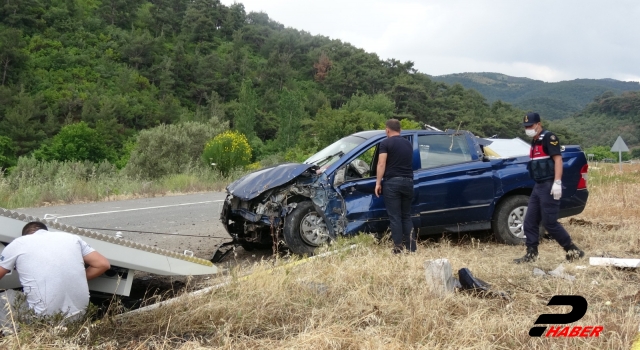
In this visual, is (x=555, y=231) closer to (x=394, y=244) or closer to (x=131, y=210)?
(x=394, y=244)

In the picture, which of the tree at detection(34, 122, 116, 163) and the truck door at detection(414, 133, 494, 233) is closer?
the truck door at detection(414, 133, 494, 233)

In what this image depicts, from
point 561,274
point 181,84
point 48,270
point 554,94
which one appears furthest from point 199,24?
point 554,94

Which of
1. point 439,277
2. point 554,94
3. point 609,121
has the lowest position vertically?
point 439,277

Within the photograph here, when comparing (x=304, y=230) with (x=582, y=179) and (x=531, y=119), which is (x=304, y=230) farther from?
(x=582, y=179)

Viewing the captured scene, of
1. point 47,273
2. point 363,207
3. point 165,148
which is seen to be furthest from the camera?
point 165,148

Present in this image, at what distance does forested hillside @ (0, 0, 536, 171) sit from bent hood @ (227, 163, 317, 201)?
41451 mm

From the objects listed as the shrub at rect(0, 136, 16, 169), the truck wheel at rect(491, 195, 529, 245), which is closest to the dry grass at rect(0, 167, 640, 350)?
the truck wheel at rect(491, 195, 529, 245)

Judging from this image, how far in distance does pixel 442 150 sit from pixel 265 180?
2.45 meters

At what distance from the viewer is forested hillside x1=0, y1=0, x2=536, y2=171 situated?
64.5 meters

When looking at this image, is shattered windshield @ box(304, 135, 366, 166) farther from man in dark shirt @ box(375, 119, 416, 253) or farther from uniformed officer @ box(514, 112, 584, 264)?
uniformed officer @ box(514, 112, 584, 264)

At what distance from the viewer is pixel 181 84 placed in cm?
8781

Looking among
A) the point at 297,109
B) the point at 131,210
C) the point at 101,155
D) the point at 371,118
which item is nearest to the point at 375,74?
the point at 297,109

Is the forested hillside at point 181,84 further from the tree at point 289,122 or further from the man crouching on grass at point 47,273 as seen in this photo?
the man crouching on grass at point 47,273

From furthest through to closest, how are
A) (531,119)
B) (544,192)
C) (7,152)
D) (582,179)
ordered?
(7,152) → (582,179) → (531,119) → (544,192)
